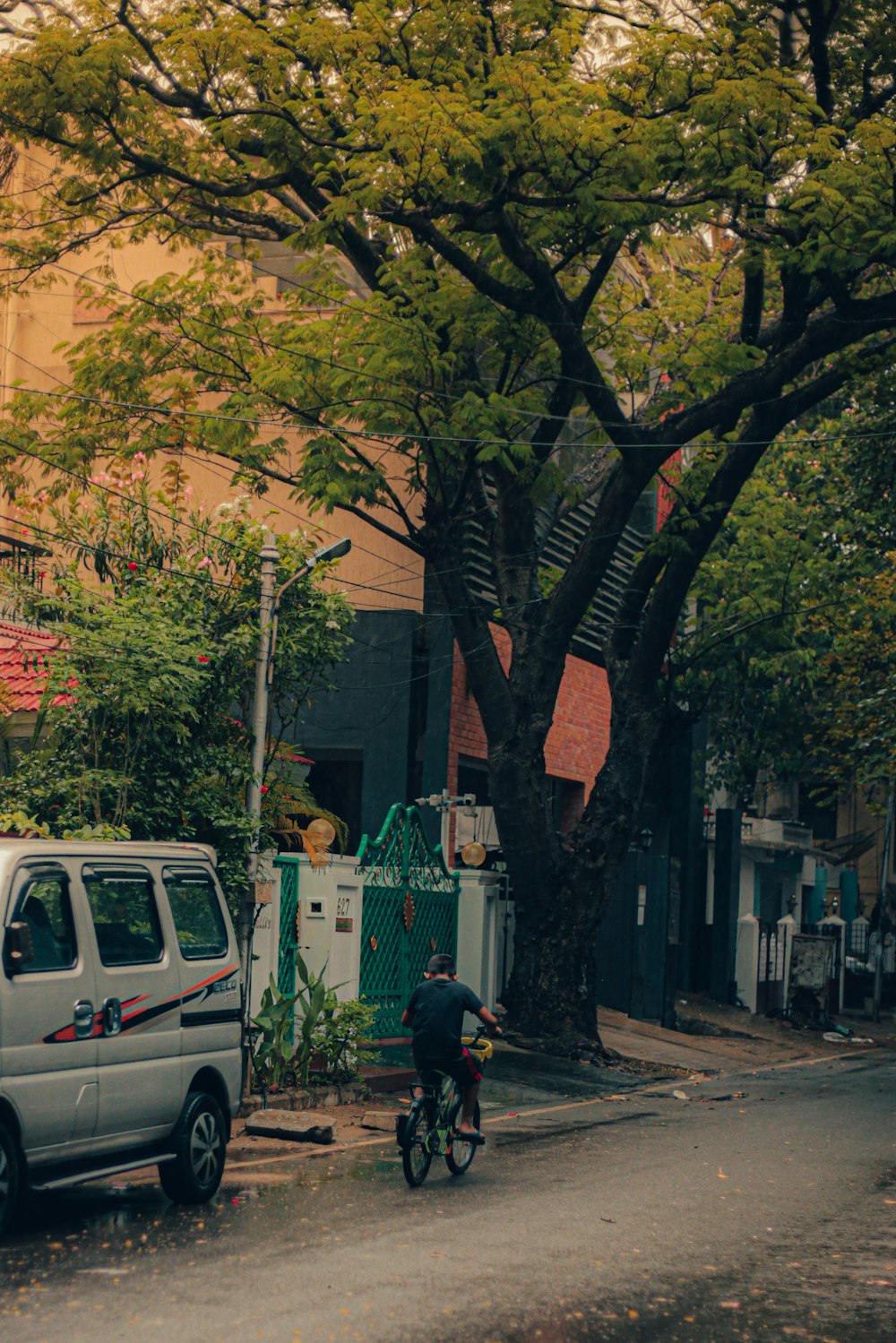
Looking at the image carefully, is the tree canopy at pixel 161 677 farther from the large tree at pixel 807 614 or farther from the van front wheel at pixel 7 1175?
the large tree at pixel 807 614

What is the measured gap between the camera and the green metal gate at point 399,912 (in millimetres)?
18109

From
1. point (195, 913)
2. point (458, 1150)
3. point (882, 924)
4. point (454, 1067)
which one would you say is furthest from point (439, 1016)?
point (882, 924)

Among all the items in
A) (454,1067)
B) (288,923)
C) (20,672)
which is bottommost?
(454,1067)

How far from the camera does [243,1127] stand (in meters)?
13.0

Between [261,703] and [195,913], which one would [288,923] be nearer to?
[261,703]

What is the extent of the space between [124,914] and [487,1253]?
114 inches

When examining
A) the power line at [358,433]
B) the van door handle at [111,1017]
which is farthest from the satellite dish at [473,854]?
the van door handle at [111,1017]

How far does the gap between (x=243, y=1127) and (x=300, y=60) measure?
1036cm

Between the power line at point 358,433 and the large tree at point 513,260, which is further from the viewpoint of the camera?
the power line at point 358,433

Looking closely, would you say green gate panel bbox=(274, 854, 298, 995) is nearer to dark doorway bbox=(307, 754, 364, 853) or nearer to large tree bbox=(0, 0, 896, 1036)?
large tree bbox=(0, 0, 896, 1036)

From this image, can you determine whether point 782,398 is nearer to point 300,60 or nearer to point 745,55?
point 745,55

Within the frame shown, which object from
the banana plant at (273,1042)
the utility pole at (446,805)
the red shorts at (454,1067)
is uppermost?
the utility pole at (446,805)

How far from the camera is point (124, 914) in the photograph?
9594 mm

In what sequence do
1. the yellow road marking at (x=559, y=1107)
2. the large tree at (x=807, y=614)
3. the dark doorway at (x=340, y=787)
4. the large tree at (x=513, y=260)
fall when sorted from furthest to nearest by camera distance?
the large tree at (x=807, y=614) < the dark doorway at (x=340, y=787) < the large tree at (x=513, y=260) < the yellow road marking at (x=559, y=1107)
